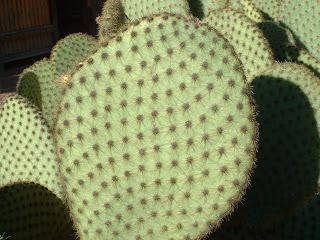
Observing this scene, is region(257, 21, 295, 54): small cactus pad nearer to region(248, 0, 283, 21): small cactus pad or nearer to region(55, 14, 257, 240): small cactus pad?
region(248, 0, 283, 21): small cactus pad

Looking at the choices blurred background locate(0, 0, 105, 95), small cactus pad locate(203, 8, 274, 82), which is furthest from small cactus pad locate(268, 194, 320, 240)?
blurred background locate(0, 0, 105, 95)

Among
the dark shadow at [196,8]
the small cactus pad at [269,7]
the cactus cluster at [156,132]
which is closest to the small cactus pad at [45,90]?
the dark shadow at [196,8]

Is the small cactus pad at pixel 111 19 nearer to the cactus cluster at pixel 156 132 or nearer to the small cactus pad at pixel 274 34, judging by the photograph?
the cactus cluster at pixel 156 132

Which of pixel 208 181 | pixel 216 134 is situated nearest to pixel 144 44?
pixel 216 134

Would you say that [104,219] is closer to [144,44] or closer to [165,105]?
[165,105]

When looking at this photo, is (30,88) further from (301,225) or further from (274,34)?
(301,225)
